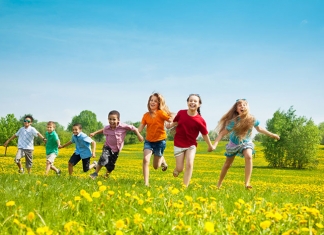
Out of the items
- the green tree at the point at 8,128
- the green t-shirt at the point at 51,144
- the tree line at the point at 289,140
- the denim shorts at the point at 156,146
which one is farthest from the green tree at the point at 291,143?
the denim shorts at the point at 156,146

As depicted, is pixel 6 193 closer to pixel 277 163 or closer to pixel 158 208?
pixel 158 208

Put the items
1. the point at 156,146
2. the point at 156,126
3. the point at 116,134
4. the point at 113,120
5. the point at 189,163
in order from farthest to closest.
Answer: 1. the point at 116,134
2. the point at 113,120
3. the point at 156,146
4. the point at 156,126
5. the point at 189,163

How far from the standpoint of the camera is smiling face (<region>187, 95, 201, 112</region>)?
800 cm

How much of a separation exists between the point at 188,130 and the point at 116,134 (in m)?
2.45

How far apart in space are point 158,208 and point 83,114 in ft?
436

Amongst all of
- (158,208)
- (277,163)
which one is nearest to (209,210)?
(158,208)

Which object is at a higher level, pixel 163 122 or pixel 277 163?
pixel 163 122

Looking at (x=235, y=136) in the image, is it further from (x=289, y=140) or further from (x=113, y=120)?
(x=289, y=140)

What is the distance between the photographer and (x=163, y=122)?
8688 millimetres

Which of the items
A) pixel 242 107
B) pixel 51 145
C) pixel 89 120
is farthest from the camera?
pixel 89 120

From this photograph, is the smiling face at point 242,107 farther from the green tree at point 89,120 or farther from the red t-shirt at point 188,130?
the green tree at point 89,120

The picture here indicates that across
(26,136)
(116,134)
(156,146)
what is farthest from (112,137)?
(26,136)

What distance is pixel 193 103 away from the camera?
26.2ft

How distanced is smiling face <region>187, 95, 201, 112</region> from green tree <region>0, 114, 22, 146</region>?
147 ft
